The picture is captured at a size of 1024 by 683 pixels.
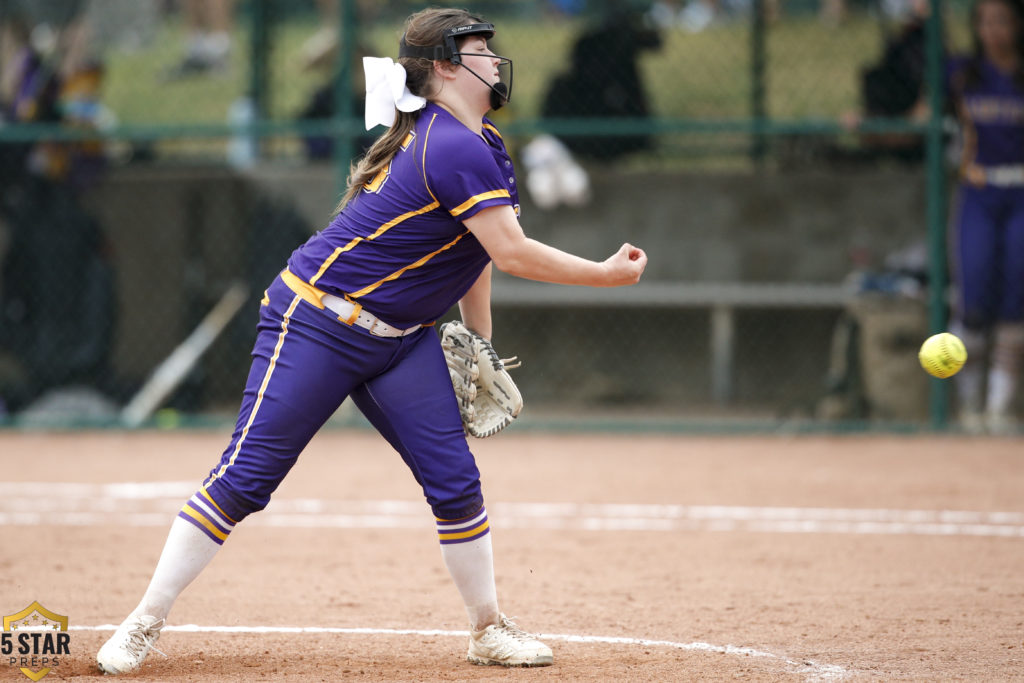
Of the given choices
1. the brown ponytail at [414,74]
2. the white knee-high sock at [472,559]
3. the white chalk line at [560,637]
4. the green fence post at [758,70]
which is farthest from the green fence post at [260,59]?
the white knee-high sock at [472,559]

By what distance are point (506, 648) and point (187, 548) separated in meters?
0.98

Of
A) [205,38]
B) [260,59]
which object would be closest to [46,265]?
[260,59]

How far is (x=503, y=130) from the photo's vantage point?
355 inches

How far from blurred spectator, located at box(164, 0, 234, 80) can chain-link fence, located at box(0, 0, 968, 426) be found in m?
3.83

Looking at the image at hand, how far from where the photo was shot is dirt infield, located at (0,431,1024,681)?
398cm

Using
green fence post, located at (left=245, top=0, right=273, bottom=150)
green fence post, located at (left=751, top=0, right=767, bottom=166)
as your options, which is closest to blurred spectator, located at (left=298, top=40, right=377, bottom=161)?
green fence post, located at (left=245, top=0, right=273, bottom=150)

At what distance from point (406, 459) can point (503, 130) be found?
216 inches

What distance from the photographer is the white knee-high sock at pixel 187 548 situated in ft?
12.2

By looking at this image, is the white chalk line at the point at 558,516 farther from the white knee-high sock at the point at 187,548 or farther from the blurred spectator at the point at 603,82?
the blurred spectator at the point at 603,82

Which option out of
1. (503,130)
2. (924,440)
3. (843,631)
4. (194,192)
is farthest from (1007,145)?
(194,192)

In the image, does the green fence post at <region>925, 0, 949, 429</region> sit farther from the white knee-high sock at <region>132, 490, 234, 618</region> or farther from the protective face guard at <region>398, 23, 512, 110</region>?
the white knee-high sock at <region>132, 490, 234, 618</region>

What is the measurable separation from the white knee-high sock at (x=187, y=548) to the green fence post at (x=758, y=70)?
7.67 meters

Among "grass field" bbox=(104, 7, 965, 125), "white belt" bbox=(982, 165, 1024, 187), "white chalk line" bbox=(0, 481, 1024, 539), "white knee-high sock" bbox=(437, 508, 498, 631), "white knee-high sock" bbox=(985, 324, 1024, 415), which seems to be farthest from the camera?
"grass field" bbox=(104, 7, 965, 125)

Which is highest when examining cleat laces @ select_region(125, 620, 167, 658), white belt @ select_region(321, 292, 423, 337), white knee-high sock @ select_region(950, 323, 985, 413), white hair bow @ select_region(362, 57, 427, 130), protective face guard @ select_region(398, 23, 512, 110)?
protective face guard @ select_region(398, 23, 512, 110)
